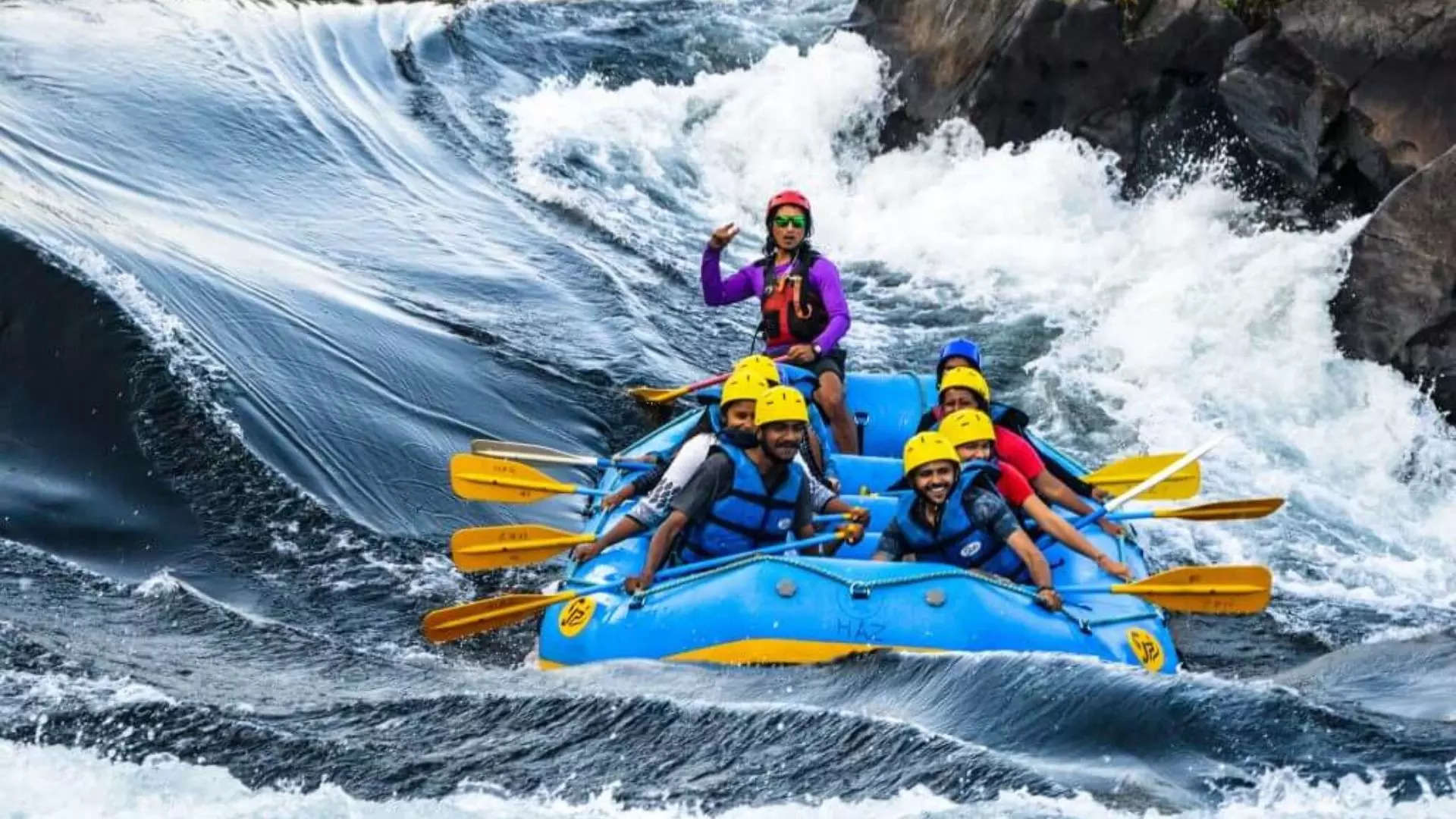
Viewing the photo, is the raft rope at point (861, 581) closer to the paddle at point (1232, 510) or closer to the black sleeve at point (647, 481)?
Result: the black sleeve at point (647, 481)

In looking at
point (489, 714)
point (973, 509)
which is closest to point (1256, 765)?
point (973, 509)

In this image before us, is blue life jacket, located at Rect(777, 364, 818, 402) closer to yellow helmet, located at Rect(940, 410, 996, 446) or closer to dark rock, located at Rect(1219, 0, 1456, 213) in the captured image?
yellow helmet, located at Rect(940, 410, 996, 446)

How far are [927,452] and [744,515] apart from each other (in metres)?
0.94

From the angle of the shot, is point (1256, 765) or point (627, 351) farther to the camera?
point (627, 351)

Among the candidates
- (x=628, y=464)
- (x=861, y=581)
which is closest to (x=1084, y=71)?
(x=628, y=464)

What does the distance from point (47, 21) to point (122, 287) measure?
7.13 metres

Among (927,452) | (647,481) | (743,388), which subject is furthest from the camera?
(647,481)

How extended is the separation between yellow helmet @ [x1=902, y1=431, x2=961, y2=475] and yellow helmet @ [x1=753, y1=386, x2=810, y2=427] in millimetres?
487

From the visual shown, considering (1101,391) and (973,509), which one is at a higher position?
(1101,391)

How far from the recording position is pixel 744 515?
8617 mm

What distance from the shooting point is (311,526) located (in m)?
9.79

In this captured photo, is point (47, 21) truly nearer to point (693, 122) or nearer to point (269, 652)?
point (693, 122)

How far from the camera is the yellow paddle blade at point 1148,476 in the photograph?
998 cm

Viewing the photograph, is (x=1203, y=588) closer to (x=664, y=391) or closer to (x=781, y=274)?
(x=781, y=274)
